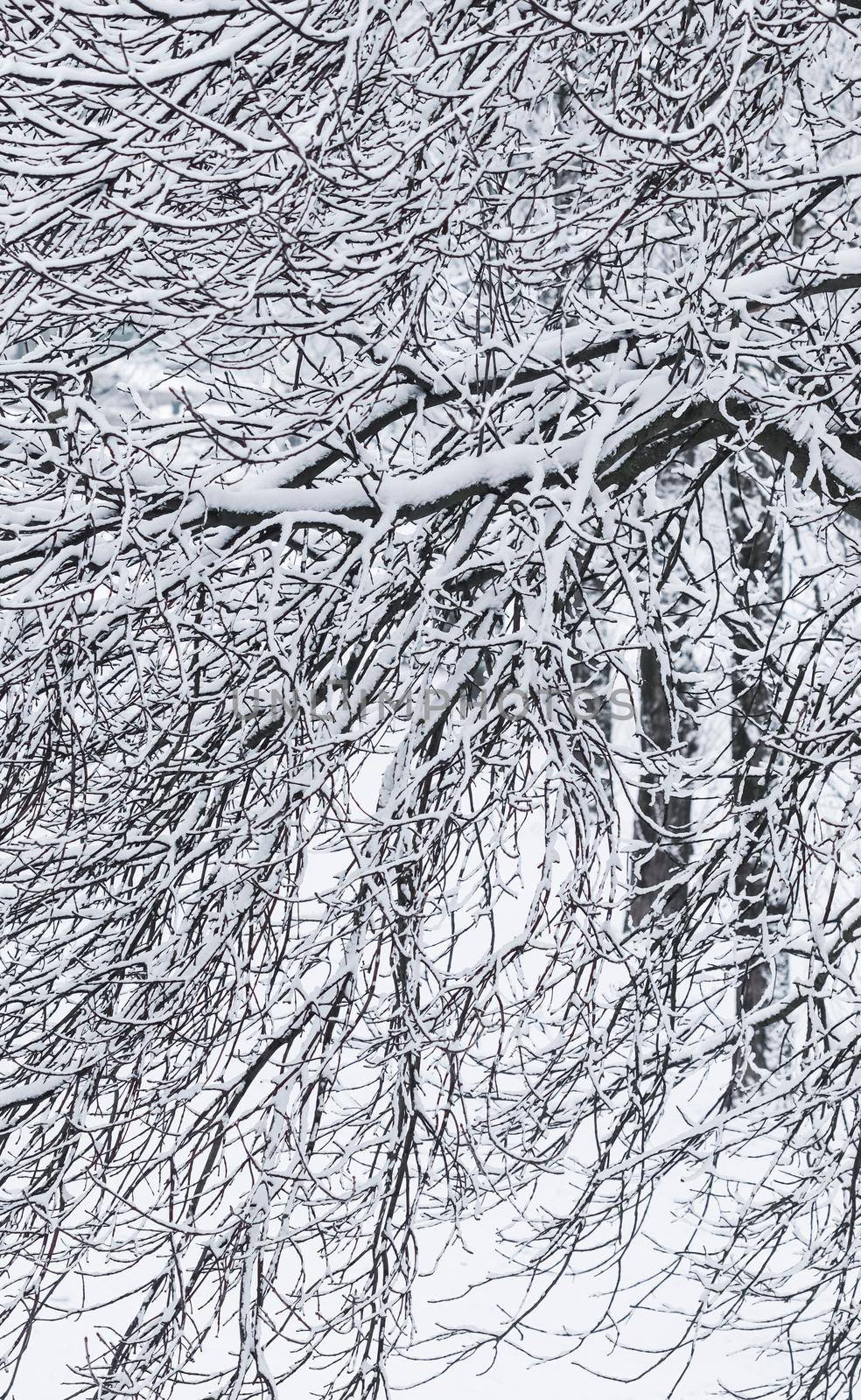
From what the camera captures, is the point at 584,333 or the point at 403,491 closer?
the point at 403,491

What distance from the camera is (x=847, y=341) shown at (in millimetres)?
3855

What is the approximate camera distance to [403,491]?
3762 mm

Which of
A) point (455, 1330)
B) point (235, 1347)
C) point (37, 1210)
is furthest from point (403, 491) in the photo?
point (235, 1347)

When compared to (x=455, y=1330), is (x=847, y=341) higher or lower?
higher

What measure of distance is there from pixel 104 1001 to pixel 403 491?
1.64m

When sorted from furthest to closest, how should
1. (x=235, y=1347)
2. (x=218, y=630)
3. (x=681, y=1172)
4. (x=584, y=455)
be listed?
(x=681, y=1172) < (x=235, y=1347) < (x=218, y=630) < (x=584, y=455)

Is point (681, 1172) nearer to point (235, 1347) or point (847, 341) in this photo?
point (235, 1347)

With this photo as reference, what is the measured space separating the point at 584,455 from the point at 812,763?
108 cm

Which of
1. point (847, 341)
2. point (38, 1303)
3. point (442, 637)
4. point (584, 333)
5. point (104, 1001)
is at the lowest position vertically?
point (38, 1303)

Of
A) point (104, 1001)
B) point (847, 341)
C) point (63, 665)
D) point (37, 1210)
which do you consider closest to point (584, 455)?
point (847, 341)

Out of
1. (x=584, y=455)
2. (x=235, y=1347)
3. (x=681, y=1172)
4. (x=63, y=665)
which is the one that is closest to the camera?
(x=584, y=455)

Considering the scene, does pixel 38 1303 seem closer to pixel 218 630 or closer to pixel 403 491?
pixel 218 630

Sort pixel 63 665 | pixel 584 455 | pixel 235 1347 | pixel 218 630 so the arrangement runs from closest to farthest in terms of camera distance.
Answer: pixel 584 455 < pixel 63 665 < pixel 218 630 < pixel 235 1347

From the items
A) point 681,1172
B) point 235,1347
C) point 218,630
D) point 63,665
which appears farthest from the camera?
Answer: point 681,1172
